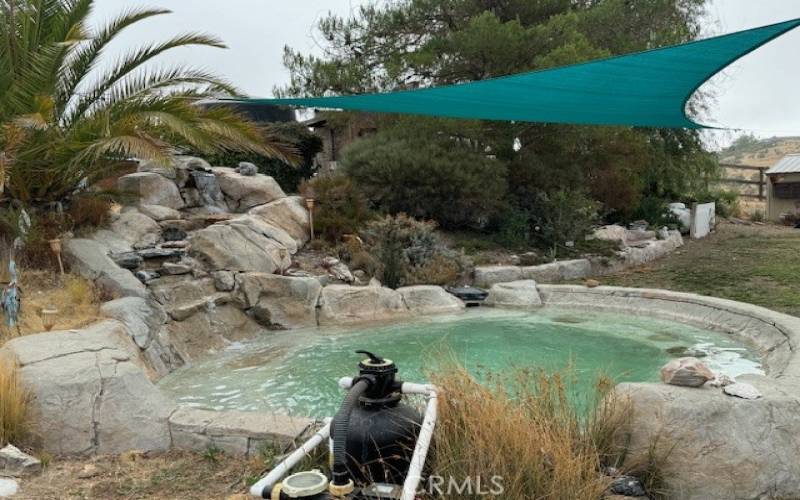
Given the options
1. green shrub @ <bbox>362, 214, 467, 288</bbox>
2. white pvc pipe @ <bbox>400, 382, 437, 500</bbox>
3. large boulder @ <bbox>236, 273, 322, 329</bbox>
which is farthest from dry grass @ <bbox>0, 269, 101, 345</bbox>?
green shrub @ <bbox>362, 214, 467, 288</bbox>

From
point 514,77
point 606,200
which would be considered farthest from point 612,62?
point 606,200

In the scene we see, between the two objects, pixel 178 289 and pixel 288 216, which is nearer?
pixel 178 289

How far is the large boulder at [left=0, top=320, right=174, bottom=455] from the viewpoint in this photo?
2801 mm

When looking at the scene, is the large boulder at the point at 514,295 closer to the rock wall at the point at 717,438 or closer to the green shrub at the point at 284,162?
the rock wall at the point at 717,438

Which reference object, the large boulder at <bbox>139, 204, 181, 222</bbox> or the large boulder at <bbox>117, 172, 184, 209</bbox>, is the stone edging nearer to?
the large boulder at <bbox>139, 204, 181, 222</bbox>

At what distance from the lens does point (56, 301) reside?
4711 millimetres

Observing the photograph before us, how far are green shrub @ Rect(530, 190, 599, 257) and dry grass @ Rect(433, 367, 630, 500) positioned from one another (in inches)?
265

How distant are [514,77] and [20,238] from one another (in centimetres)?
433

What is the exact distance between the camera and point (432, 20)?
10977 mm

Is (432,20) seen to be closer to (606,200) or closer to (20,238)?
(606,200)

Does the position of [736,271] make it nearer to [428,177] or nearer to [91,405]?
[428,177]

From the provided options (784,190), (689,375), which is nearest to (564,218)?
(689,375)

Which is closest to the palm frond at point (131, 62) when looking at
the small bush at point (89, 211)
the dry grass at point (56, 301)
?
the small bush at point (89, 211)

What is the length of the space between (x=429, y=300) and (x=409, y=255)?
0.80m
